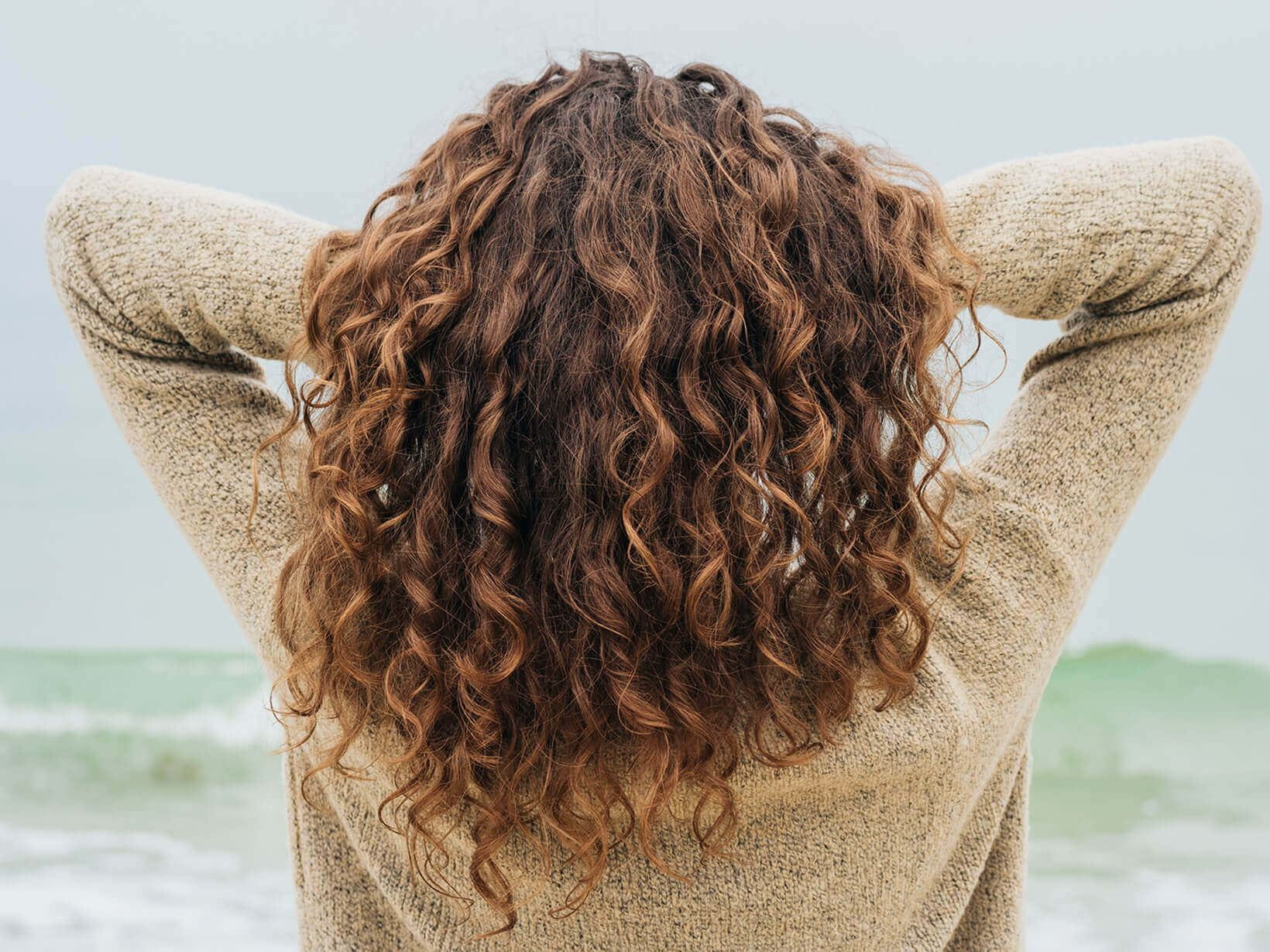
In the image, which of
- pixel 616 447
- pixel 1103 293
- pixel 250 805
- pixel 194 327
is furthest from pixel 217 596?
pixel 1103 293

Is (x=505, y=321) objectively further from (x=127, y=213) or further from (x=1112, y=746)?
(x=1112, y=746)

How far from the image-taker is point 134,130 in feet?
5.36

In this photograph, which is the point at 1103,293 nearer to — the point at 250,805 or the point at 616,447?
the point at 616,447

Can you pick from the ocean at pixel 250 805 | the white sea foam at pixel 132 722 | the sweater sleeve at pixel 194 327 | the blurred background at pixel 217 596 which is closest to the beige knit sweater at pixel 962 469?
the sweater sleeve at pixel 194 327

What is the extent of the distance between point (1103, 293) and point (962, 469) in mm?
145

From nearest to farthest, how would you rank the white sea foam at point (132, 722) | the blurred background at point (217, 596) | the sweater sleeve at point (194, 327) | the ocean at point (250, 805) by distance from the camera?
the sweater sleeve at point (194, 327) → the blurred background at point (217, 596) → the ocean at point (250, 805) → the white sea foam at point (132, 722)

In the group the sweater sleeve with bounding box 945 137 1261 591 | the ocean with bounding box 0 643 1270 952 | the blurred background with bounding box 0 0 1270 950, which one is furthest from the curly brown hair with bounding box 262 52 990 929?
the ocean with bounding box 0 643 1270 952

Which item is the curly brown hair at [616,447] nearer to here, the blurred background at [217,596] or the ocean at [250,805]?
the blurred background at [217,596]

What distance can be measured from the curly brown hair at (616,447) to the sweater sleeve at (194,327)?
0.06 m

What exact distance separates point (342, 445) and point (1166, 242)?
52 cm

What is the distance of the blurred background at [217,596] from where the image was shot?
5.06 ft

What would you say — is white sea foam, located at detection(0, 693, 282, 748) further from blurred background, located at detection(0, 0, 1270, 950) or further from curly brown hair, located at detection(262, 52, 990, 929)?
curly brown hair, located at detection(262, 52, 990, 929)

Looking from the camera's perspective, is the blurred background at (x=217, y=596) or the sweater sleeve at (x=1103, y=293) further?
the blurred background at (x=217, y=596)

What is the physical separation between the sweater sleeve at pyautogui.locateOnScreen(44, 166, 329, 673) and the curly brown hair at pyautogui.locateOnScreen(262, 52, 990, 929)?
6 centimetres
